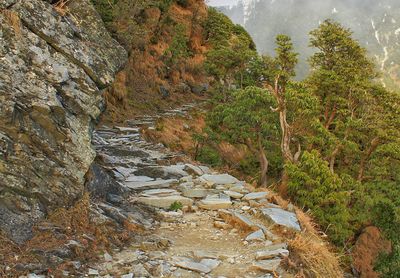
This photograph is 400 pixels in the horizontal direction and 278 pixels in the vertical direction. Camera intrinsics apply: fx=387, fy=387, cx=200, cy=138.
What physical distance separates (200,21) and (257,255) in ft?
116

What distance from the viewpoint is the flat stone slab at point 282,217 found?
326 inches

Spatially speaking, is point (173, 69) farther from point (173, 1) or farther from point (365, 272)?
point (365, 272)

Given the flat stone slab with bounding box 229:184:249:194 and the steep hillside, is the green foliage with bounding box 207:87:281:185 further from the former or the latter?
the steep hillside

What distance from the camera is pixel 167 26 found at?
34875 millimetres

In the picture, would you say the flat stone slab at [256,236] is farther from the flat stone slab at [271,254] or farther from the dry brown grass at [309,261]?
the flat stone slab at [271,254]

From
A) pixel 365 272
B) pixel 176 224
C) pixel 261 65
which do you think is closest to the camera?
pixel 176 224

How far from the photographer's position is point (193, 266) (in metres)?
6.31

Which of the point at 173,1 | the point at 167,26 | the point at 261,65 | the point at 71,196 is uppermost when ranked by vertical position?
the point at 173,1

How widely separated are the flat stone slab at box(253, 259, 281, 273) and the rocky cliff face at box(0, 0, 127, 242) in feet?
11.5

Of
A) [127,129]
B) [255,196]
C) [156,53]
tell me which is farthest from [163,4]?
[255,196]

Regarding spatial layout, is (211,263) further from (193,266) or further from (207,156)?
(207,156)

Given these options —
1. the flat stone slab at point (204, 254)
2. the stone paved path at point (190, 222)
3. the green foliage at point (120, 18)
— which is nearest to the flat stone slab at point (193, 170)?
the stone paved path at point (190, 222)

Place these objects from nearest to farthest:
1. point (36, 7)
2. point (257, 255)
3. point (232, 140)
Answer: point (257, 255) < point (36, 7) < point (232, 140)

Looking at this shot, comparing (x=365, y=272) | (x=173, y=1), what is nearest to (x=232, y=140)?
(x=365, y=272)
